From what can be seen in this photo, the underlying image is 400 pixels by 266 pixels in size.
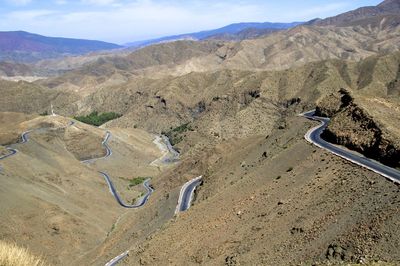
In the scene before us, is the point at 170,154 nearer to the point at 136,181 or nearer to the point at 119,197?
the point at 136,181

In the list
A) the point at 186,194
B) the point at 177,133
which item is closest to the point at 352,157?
the point at 186,194

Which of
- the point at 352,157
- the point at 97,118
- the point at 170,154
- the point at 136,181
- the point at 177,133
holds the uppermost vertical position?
the point at 352,157

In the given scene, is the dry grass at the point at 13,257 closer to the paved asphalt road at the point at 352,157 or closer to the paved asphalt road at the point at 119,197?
the paved asphalt road at the point at 352,157

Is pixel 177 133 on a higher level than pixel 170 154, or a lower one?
lower

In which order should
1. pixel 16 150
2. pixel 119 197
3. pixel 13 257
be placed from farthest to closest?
pixel 16 150, pixel 119 197, pixel 13 257

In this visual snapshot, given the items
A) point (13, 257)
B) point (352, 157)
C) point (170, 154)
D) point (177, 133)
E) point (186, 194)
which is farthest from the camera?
point (177, 133)

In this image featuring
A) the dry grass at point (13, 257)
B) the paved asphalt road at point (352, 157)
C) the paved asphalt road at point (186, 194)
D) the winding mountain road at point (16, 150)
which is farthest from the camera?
the winding mountain road at point (16, 150)

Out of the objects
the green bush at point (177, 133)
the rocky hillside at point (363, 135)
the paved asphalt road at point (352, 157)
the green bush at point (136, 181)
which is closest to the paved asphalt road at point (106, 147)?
the green bush at point (136, 181)
